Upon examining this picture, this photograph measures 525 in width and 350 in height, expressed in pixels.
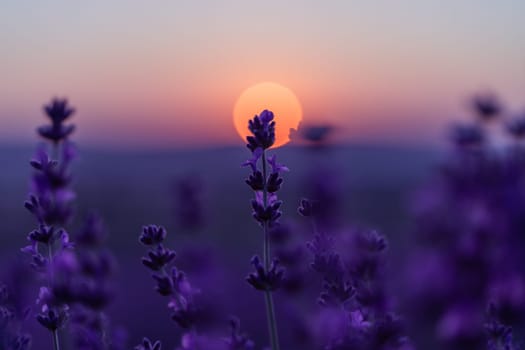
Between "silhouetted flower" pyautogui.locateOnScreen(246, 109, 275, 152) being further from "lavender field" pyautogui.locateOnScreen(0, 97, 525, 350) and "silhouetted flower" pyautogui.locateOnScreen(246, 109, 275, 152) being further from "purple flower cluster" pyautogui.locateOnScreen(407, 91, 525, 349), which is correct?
"purple flower cluster" pyautogui.locateOnScreen(407, 91, 525, 349)

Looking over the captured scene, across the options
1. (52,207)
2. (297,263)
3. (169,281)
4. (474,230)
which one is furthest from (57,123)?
(474,230)

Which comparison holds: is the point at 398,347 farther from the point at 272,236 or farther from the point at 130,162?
the point at 130,162

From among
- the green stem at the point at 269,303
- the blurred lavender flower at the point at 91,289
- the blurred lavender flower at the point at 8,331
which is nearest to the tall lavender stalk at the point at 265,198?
the green stem at the point at 269,303

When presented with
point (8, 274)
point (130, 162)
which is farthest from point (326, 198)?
point (130, 162)

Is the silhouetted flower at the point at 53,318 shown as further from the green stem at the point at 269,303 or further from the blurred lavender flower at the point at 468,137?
the blurred lavender flower at the point at 468,137

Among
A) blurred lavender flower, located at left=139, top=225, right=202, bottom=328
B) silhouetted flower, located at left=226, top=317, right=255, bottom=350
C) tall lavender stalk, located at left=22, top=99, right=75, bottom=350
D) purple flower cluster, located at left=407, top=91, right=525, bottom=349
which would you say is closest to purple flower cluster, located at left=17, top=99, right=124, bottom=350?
tall lavender stalk, located at left=22, top=99, right=75, bottom=350

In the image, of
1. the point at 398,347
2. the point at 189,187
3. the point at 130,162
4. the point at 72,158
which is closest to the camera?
the point at 398,347
